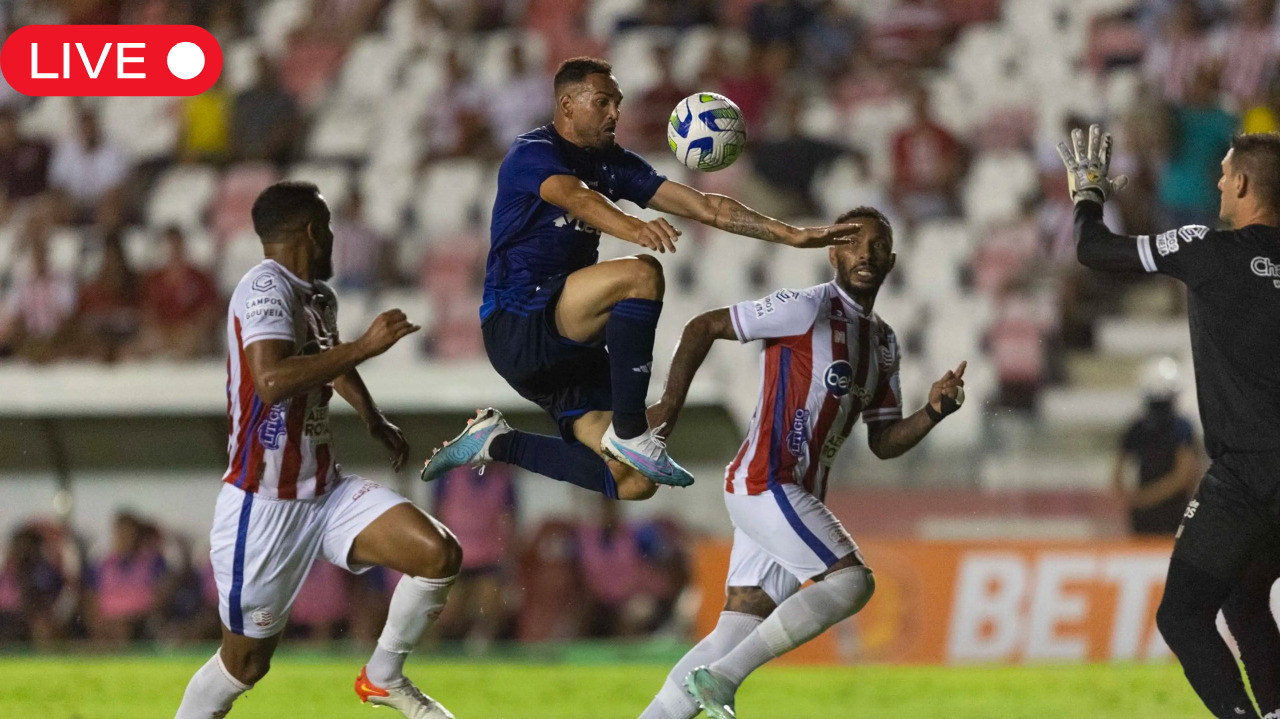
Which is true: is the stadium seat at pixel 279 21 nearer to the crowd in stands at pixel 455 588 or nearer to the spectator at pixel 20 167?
the spectator at pixel 20 167

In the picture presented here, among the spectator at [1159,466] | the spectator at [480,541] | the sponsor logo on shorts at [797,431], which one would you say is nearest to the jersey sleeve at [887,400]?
the sponsor logo on shorts at [797,431]

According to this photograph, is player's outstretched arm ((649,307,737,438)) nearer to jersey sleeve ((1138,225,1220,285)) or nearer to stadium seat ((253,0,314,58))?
jersey sleeve ((1138,225,1220,285))

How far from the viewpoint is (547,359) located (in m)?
6.64

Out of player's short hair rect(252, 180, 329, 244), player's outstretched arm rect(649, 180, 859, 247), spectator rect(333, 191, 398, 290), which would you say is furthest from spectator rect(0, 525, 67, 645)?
player's outstretched arm rect(649, 180, 859, 247)

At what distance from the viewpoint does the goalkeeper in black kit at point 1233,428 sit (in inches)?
233

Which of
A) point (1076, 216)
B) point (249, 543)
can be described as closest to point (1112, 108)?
point (1076, 216)

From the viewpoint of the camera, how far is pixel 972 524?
1178 centimetres

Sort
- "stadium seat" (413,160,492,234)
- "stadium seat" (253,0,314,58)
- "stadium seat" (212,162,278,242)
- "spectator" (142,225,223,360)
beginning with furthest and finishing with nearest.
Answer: "stadium seat" (253,0,314,58) < "stadium seat" (212,162,278,242) < "stadium seat" (413,160,492,234) < "spectator" (142,225,223,360)

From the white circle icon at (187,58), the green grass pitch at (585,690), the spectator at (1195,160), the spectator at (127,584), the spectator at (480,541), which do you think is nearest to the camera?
the green grass pitch at (585,690)

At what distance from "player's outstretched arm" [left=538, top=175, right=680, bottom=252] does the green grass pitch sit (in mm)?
3813

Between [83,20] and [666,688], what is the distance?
13.5m

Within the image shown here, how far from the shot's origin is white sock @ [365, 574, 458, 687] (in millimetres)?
6551

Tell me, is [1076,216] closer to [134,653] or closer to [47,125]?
[134,653]

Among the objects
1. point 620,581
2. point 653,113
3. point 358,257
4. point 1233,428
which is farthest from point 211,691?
point 653,113
